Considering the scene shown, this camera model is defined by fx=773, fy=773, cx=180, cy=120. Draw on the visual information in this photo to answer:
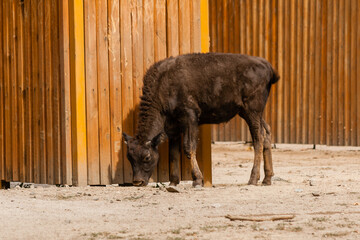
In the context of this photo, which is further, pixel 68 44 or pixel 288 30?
pixel 288 30

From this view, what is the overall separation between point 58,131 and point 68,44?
3.81 ft

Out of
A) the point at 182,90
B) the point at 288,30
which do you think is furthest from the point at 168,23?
the point at 288,30

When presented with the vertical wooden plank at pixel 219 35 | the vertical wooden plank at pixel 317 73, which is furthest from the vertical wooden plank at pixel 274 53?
the vertical wooden plank at pixel 219 35

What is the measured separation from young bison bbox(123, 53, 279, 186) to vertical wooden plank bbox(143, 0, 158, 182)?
0.40 metres

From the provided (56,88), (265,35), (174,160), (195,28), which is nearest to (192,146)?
(174,160)

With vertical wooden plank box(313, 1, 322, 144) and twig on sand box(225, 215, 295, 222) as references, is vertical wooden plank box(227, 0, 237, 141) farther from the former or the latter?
twig on sand box(225, 215, 295, 222)

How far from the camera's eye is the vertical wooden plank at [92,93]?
1022 cm

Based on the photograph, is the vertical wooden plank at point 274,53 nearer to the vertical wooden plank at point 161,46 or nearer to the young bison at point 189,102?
the young bison at point 189,102

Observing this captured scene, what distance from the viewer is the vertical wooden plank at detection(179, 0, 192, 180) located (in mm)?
10711

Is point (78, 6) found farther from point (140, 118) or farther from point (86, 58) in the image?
point (140, 118)

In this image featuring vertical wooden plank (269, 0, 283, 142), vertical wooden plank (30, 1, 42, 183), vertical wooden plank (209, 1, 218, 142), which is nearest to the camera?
vertical wooden plank (30, 1, 42, 183)

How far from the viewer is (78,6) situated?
33.3ft

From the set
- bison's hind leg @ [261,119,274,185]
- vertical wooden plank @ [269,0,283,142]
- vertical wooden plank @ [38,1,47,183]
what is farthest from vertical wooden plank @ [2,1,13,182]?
vertical wooden plank @ [269,0,283,142]

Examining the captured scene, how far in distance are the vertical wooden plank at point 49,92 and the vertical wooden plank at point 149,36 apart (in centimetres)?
121
